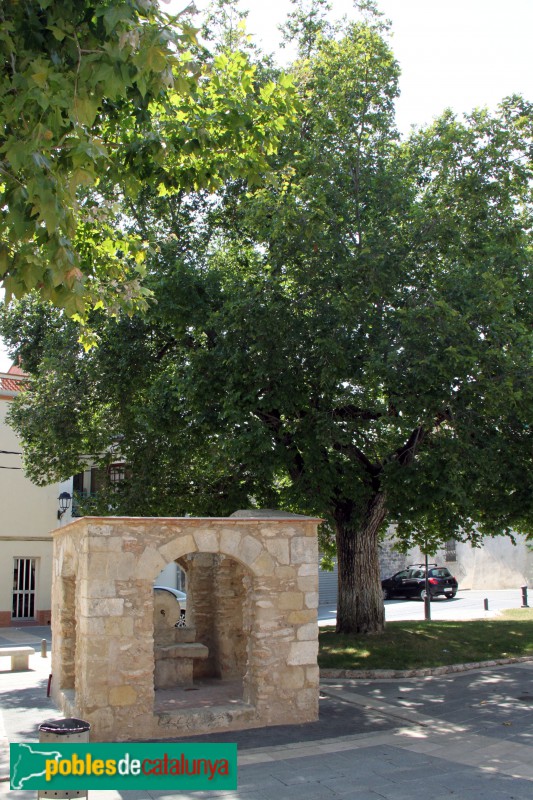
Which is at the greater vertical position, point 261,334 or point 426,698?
point 261,334

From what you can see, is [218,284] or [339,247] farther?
[218,284]

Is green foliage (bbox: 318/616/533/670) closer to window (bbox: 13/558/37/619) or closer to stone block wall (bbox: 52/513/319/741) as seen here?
stone block wall (bbox: 52/513/319/741)

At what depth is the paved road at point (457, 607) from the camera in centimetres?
2395

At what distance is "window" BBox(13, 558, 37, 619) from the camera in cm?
2492

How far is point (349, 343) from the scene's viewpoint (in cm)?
1301

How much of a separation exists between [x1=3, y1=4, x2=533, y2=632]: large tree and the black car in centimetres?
1528

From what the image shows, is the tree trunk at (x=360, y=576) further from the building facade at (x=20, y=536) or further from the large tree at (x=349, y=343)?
the building facade at (x=20, y=536)

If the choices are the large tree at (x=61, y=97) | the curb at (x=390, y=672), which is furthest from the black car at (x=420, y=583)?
the large tree at (x=61, y=97)

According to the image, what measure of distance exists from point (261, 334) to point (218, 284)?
2.12 m

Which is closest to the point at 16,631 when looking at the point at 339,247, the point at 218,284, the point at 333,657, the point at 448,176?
the point at 333,657

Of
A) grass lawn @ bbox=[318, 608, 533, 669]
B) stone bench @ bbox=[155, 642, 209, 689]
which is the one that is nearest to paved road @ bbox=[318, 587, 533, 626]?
grass lawn @ bbox=[318, 608, 533, 669]

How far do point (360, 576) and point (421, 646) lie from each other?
1.89 m

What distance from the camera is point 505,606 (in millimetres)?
26109

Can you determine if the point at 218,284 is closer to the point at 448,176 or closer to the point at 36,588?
the point at 448,176
